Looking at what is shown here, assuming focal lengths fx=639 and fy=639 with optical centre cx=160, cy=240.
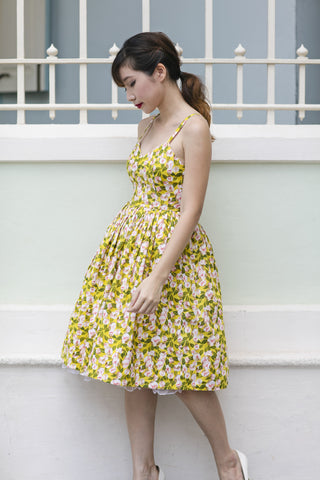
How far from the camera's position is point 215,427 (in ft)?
7.52

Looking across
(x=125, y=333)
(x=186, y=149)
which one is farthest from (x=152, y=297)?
(x=186, y=149)

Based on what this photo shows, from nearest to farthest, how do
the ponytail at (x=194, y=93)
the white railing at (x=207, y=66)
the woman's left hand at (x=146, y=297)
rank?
the woman's left hand at (x=146, y=297), the ponytail at (x=194, y=93), the white railing at (x=207, y=66)

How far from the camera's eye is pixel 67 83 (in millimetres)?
4637

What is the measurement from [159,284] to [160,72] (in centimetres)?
74

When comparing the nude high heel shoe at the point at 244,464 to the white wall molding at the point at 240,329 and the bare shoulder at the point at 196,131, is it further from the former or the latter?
the bare shoulder at the point at 196,131

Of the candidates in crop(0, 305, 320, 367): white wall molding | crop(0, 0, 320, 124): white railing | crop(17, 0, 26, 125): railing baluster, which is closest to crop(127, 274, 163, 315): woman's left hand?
crop(0, 305, 320, 367): white wall molding

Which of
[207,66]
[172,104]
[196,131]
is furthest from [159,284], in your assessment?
[207,66]

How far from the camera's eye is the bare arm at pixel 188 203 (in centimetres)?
210

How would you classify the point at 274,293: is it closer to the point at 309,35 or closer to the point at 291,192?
the point at 291,192

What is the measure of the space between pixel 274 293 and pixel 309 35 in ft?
7.35

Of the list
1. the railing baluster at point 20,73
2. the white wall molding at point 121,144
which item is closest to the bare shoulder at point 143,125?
the white wall molding at point 121,144

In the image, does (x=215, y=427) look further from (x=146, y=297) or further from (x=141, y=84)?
(x=141, y=84)

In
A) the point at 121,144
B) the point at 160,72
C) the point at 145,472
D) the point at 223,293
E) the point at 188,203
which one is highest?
the point at 160,72

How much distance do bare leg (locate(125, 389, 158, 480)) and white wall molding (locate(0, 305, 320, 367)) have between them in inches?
16.0
